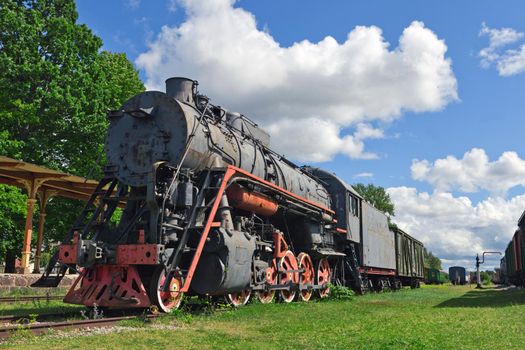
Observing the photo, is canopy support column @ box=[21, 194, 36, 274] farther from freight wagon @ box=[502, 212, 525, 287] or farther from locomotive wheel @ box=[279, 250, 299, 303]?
freight wagon @ box=[502, 212, 525, 287]

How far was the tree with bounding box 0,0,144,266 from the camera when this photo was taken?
20.3 metres

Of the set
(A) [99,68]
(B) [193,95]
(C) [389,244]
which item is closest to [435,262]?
(C) [389,244]

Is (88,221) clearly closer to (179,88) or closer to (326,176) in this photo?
(179,88)

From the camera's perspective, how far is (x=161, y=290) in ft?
28.6

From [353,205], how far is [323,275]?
3.75m

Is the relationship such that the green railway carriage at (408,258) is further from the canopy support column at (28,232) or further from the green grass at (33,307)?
the green grass at (33,307)

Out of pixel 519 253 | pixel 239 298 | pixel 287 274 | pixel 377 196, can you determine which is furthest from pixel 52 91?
pixel 377 196

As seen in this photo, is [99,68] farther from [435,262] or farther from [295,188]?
[435,262]

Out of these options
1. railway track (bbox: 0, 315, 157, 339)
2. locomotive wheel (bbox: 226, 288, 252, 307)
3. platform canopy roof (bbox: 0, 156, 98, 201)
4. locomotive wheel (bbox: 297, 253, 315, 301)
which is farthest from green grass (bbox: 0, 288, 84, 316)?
locomotive wheel (bbox: 297, 253, 315, 301)

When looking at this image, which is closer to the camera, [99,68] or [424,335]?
[424,335]

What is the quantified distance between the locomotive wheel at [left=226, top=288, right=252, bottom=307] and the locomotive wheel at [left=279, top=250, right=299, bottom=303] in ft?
4.43

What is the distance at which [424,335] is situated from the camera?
7.39 metres

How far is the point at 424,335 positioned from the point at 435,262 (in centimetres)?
12451

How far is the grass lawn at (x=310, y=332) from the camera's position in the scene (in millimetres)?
6402
